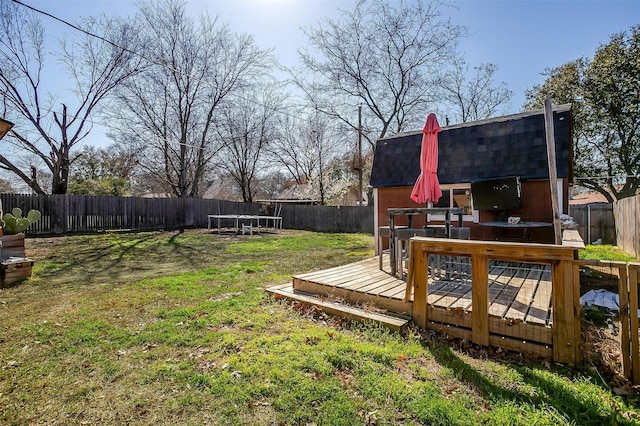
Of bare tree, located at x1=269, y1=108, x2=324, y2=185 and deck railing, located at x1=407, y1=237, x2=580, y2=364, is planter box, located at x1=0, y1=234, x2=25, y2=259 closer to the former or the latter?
deck railing, located at x1=407, y1=237, x2=580, y2=364

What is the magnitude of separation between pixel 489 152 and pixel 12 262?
29.6 ft

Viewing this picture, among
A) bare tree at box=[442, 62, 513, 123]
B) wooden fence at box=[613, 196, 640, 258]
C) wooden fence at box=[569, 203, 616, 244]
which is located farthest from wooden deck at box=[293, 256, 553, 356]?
bare tree at box=[442, 62, 513, 123]

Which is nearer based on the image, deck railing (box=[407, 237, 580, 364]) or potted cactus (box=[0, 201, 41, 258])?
deck railing (box=[407, 237, 580, 364])

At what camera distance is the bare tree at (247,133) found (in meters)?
20.2

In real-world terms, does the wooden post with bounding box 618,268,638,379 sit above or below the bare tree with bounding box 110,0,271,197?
below

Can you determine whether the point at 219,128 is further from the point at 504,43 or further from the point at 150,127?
the point at 504,43

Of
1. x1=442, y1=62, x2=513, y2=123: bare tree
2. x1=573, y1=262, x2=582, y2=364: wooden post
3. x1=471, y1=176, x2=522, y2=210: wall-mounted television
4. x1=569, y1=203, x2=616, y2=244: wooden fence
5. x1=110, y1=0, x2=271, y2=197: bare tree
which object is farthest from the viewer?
x1=442, y1=62, x2=513, y2=123: bare tree

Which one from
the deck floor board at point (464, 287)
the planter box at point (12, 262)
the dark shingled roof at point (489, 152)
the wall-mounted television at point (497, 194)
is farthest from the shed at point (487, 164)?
the planter box at point (12, 262)

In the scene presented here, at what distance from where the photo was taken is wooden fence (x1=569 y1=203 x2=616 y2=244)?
436 inches

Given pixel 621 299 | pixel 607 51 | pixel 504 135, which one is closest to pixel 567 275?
pixel 621 299

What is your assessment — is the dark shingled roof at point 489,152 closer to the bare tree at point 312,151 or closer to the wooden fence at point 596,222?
the wooden fence at point 596,222

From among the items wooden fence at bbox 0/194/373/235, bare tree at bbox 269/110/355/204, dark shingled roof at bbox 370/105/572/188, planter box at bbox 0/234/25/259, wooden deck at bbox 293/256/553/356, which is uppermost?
bare tree at bbox 269/110/355/204

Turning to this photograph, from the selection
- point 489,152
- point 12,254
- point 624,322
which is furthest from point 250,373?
point 489,152

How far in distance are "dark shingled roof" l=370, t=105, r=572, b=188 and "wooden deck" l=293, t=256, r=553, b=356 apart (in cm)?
201
